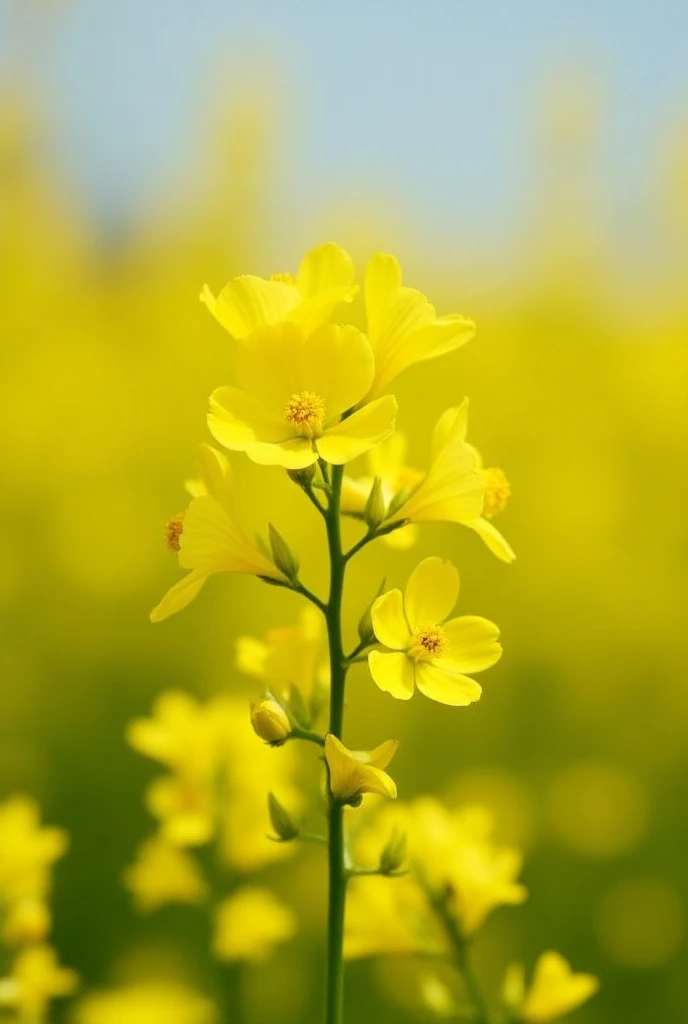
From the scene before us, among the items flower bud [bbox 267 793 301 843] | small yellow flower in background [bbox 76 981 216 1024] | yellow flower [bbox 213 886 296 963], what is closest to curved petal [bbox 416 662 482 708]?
flower bud [bbox 267 793 301 843]

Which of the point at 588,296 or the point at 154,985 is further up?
the point at 588,296

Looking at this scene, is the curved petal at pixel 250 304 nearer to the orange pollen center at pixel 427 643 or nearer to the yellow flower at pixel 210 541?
the yellow flower at pixel 210 541

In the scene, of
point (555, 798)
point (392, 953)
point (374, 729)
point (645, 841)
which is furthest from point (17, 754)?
point (392, 953)

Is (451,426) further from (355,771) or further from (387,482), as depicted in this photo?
(355,771)

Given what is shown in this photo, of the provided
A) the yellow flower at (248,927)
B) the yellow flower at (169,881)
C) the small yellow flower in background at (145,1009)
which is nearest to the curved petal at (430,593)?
the yellow flower at (248,927)

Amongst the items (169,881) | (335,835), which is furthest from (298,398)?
(169,881)

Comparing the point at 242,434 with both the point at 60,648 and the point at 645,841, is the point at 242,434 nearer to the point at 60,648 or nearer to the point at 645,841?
the point at 645,841

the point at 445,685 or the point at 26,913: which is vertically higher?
the point at 445,685
